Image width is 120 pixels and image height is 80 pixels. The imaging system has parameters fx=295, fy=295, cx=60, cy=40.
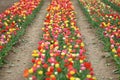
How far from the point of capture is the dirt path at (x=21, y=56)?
6.54 meters

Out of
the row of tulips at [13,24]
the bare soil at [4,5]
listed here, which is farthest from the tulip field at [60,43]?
the bare soil at [4,5]

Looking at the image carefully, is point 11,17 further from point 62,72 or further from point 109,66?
point 62,72

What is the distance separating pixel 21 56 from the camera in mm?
7754

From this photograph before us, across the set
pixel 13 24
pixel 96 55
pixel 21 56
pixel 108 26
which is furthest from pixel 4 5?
pixel 96 55

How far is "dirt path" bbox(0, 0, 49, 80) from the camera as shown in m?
6.54

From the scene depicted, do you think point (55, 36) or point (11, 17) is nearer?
point (55, 36)

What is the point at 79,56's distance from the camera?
538 centimetres

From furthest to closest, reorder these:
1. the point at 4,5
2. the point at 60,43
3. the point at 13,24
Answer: the point at 4,5 → the point at 13,24 → the point at 60,43

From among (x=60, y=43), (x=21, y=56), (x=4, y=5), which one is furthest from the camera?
(x=4, y=5)

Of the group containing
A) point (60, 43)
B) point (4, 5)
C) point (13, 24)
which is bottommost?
point (4, 5)

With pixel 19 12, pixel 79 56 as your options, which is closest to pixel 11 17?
pixel 19 12

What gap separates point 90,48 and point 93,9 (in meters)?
4.14

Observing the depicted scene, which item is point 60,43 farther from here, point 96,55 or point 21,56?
point 21,56

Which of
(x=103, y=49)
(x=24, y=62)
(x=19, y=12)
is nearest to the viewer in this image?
(x=24, y=62)
